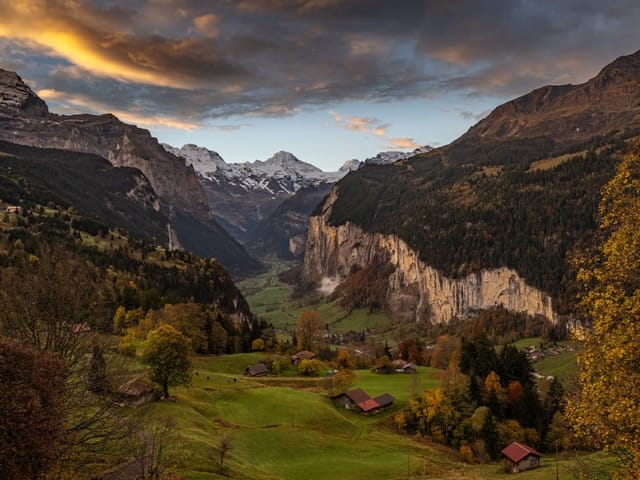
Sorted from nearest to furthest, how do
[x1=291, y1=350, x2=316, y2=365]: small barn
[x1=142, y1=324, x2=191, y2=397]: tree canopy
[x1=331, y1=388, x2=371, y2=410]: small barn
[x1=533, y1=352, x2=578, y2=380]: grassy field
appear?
1. [x1=142, y1=324, x2=191, y2=397]: tree canopy
2. [x1=331, y1=388, x2=371, y2=410]: small barn
3. [x1=291, y1=350, x2=316, y2=365]: small barn
4. [x1=533, y1=352, x2=578, y2=380]: grassy field

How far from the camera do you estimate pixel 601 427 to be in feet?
55.1

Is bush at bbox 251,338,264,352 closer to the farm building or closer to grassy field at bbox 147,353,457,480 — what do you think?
grassy field at bbox 147,353,457,480

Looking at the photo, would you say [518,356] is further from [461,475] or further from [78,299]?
[78,299]

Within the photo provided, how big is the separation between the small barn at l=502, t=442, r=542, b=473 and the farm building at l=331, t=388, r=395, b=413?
29892 millimetres

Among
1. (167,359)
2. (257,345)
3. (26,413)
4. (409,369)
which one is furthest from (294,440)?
(257,345)

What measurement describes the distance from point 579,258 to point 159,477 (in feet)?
93.8

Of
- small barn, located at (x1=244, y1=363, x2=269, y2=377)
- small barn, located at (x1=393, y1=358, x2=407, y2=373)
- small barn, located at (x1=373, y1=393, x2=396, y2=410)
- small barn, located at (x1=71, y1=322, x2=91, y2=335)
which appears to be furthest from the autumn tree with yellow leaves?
small barn, located at (x1=393, y1=358, x2=407, y2=373)

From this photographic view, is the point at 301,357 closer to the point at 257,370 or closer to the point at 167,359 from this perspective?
the point at 257,370

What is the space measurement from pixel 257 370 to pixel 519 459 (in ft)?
220

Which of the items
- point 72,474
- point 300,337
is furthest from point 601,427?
point 300,337

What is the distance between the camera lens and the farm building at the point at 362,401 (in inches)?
3597

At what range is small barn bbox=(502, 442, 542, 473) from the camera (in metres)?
62.7

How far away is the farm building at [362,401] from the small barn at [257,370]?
25.1 m

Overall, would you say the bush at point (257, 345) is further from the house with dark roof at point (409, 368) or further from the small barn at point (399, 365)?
the house with dark roof at point (409, 368)
